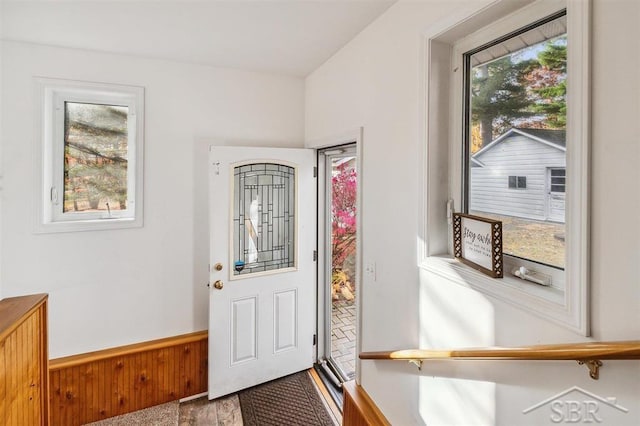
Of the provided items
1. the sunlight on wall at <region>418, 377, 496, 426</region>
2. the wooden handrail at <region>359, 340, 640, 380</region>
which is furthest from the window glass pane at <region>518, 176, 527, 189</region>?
the sunlight on wall at <region>418, 377, 496, 426</region>

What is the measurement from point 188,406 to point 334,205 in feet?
6.73

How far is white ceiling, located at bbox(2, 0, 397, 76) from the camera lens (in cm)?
173

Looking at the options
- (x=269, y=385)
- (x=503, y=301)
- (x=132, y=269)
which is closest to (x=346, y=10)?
(x=503, y=301)

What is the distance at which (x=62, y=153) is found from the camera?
2.34 m

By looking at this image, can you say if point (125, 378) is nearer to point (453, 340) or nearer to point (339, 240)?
point (339, 240)

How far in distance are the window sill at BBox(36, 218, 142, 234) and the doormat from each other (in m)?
1.65

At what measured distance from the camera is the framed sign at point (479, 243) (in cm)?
118

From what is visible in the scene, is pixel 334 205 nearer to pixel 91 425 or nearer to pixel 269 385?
pixel 269 385

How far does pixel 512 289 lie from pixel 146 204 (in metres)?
2.50

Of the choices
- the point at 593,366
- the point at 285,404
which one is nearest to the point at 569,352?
the point at 593,366

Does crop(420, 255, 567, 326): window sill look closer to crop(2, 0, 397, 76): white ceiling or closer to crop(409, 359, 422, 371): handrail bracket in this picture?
crop(409, 359, 422, 371): handrail bracket

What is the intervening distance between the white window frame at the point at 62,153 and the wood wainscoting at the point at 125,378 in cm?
98

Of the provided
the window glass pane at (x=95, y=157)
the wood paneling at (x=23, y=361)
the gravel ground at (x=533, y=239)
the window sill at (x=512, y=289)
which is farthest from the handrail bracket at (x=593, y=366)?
the window glass pane at (x=95, y=157)

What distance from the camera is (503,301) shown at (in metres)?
1.10
